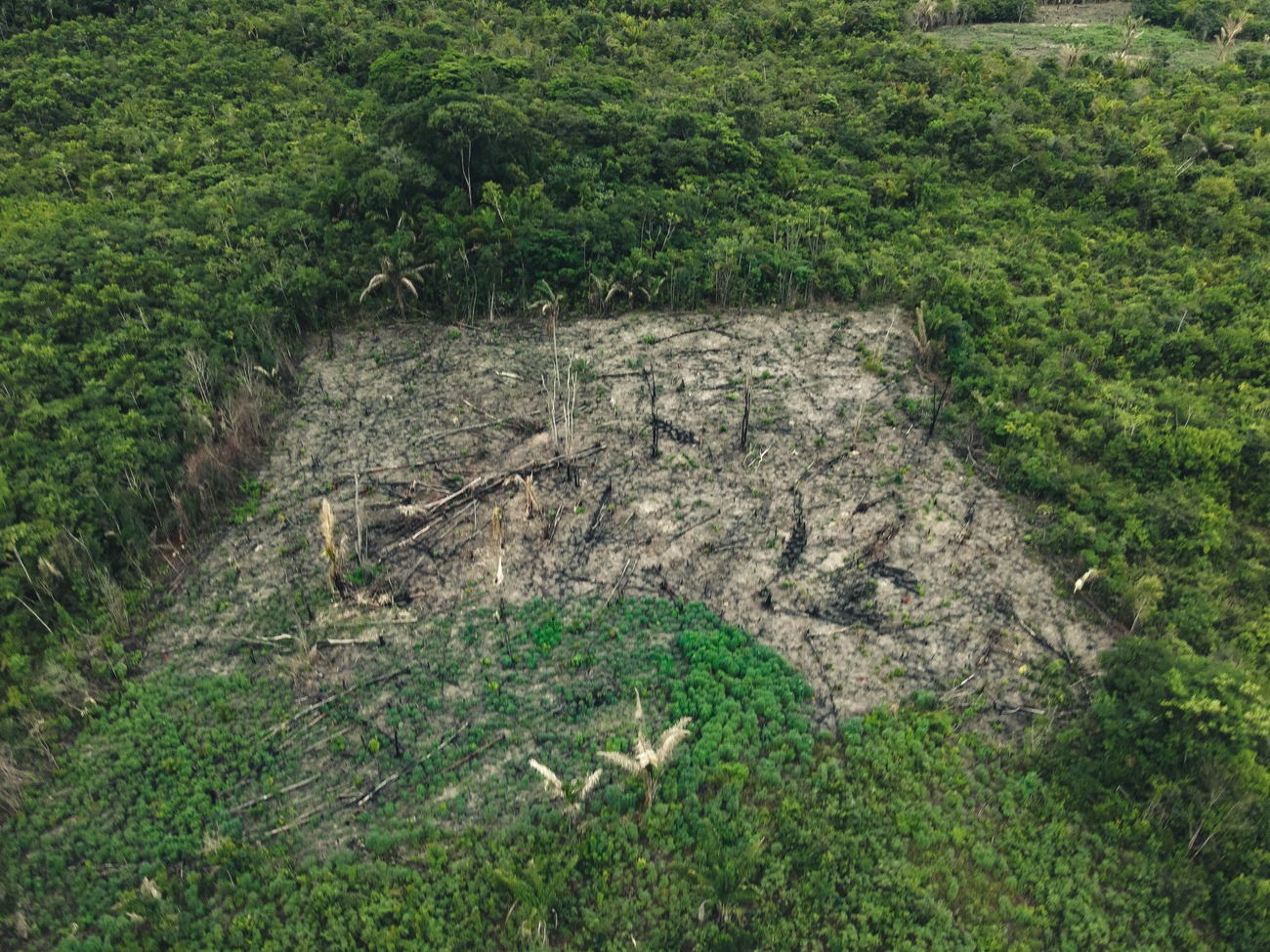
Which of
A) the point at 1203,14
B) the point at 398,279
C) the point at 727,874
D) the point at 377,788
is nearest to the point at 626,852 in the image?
the point at 727,874

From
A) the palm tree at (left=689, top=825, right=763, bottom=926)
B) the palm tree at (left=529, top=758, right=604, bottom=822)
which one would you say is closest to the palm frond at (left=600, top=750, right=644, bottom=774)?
the palm tree at (left=529, top=758, right=604, bottom=822)

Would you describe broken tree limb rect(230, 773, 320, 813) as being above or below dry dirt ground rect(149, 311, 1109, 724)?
below

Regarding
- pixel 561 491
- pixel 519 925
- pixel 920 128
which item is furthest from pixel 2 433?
pixel 920 128

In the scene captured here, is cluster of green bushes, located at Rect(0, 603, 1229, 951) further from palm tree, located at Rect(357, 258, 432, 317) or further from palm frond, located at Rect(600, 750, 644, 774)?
palm tree, located at Rect(357, 258, 432, 317)

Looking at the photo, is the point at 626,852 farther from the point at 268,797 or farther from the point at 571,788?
the point at 268,797

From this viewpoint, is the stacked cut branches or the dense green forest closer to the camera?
the dense green forest

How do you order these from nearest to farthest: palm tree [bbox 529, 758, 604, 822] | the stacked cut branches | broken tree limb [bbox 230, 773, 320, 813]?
palm tree [bbox 529, 758, 604, 822]
broken tree limb [bbox 230, 773, 320, 813]
the stacked cut branches
